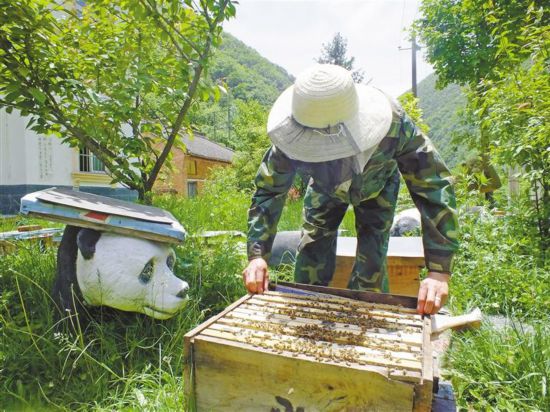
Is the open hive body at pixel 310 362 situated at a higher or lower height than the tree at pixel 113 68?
lower

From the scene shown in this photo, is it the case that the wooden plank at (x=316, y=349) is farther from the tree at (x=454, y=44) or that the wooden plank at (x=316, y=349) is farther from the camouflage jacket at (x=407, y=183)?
the tree at (x=454, y=44)

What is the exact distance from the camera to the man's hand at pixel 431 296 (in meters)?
1.73

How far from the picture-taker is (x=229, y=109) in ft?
198

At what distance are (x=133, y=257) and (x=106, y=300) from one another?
309 mm

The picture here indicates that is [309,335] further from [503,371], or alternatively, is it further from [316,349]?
[503,371]

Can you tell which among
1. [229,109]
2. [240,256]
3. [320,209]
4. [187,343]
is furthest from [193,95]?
[229,109]

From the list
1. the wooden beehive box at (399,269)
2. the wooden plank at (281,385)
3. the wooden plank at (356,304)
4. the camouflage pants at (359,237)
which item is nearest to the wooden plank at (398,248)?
the wooden beehive box at (399,269)

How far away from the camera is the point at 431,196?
2.02 metres

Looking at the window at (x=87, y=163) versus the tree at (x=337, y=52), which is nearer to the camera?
the window at (x=87, y=163)

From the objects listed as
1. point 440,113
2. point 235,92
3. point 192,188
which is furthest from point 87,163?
point 440,113

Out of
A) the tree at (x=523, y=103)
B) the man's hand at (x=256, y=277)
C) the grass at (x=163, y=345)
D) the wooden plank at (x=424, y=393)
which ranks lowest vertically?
the grass at (x=163, y=345)

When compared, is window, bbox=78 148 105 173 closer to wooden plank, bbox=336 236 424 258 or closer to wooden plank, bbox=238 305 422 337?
wooden plank, bbox=336 236 424 258

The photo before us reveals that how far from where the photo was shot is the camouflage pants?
2.62 m

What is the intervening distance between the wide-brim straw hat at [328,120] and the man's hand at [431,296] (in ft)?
2.27
